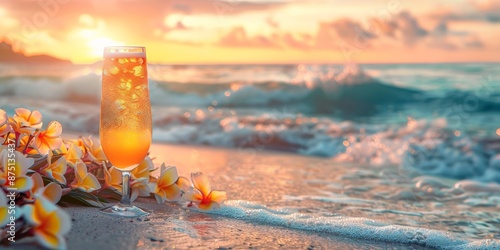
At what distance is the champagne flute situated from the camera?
226cm

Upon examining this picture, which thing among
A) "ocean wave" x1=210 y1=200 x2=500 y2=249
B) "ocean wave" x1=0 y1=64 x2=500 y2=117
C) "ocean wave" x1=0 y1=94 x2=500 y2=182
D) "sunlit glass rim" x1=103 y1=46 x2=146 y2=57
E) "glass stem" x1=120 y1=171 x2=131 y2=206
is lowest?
"ocean wave" x1=210 y1=200 x2=500 y2=249

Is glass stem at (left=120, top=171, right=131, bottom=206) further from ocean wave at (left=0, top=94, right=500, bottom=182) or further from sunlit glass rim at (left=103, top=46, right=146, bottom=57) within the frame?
ocean wave at (left=0, top=94, right=500, bottom=182)

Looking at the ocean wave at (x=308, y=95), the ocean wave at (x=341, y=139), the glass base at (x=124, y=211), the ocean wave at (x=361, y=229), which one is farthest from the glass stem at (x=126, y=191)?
the ocean wave at (x=308, y=95)

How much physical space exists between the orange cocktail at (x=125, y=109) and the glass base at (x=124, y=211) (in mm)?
155

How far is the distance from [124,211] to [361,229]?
3.06 ft

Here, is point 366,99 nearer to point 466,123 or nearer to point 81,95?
point 466,123

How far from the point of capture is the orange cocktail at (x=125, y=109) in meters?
2.26

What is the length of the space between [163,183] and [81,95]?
388 inches

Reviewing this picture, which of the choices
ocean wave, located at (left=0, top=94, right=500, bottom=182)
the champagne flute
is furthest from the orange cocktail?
ocean wave, located at (left=0, top=94, right=500, bottom=182)

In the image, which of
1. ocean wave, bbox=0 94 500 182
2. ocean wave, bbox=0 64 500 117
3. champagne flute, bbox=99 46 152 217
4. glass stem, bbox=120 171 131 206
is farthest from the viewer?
ocean wave, bbox=0 64 500 117

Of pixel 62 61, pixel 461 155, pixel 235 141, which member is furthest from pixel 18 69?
pixel 461 155

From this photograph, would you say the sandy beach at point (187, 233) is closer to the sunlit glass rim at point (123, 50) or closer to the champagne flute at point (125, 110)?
the champagne flute at point (125, 110)

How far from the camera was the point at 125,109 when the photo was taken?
2.26 meters

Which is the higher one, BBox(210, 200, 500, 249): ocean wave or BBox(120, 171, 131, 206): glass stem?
BBox(120, 171, 131, 206): glass stem
